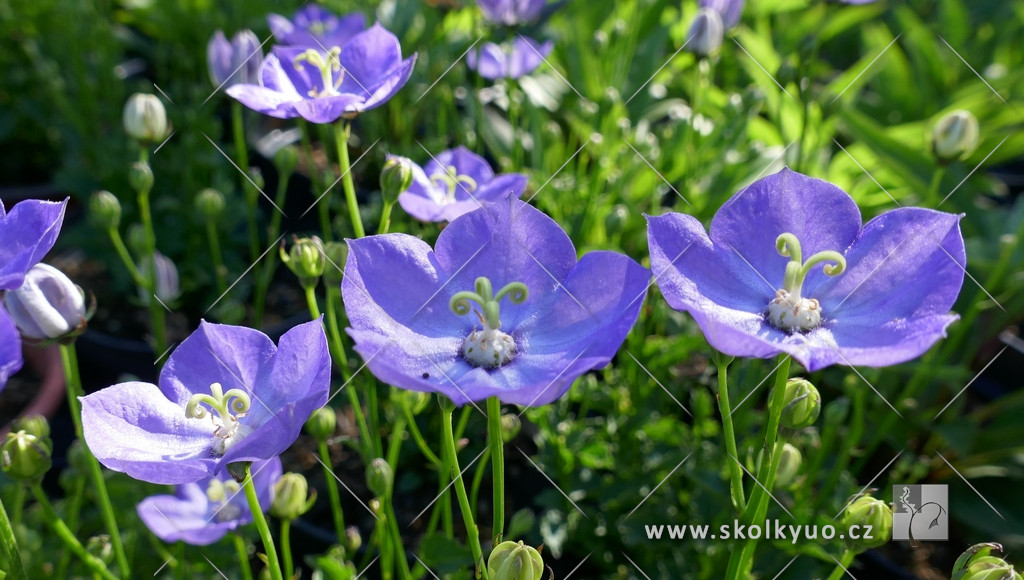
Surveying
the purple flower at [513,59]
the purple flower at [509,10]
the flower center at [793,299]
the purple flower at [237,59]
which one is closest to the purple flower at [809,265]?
the flower center at [793,299]

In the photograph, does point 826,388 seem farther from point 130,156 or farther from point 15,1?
point 15,1

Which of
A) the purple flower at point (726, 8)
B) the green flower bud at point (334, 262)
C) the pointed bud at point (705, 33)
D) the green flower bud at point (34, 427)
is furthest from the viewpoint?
the purple flower at point (726, 8)

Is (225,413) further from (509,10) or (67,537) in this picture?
(509,10)

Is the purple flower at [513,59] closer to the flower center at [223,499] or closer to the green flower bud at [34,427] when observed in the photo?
the flower center at [223,499]

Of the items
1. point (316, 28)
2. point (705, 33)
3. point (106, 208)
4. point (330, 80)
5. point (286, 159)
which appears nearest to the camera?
point (330, 80)

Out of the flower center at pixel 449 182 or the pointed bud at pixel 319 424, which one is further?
the flower center at pixel 449 182

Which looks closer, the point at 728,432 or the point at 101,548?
the point at 728,432

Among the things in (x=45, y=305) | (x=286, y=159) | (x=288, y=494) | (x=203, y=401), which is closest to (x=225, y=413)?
(x=203, y=401)
